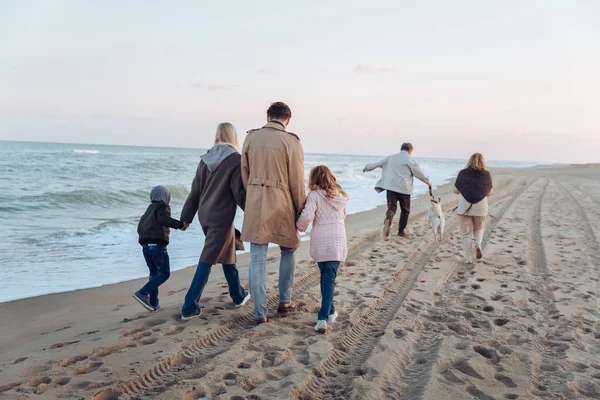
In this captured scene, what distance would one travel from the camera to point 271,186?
3895mm

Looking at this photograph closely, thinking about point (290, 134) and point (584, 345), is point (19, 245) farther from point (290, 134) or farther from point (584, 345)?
point (584, 345)

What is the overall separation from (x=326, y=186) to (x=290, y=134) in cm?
55

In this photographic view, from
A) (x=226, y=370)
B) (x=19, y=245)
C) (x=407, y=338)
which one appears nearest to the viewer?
(x=226, y=370)

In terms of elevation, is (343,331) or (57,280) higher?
(343,331)

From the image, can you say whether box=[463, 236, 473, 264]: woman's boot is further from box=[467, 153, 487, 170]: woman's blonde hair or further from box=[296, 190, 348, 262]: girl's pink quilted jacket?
box=[296, 190, 348, 262]: girl's pink quilted jacket

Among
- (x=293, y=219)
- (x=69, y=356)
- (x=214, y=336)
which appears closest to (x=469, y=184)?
(x=293, y=219)

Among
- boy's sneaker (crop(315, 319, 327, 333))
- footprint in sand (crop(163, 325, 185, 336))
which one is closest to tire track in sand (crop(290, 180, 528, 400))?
boy's sneaker (crop(315, 319, 327, 333))

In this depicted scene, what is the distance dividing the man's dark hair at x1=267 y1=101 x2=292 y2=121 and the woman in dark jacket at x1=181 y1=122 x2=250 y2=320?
0.47 m

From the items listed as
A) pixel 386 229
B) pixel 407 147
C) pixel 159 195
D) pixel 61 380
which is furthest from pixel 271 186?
pixel 407 147

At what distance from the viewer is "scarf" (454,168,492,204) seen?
6.52 meters

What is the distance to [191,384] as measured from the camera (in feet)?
9.98

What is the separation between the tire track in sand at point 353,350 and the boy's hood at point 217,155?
6.24 ft

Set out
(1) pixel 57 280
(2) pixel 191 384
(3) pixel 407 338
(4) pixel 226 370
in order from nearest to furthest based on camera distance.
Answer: (2) pixel 191 384 < (4) pixel 226 370 < (3) pixel 407 338 < (1) pixel 57 280

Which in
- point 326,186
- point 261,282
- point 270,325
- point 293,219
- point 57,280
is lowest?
point 57,280
